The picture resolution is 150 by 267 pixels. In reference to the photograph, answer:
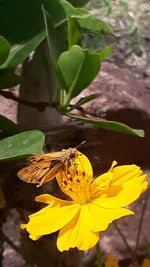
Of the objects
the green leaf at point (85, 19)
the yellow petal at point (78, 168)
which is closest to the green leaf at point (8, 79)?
the green leaf at point (85, 19)

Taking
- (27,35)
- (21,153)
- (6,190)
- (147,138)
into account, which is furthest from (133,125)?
(21,153)

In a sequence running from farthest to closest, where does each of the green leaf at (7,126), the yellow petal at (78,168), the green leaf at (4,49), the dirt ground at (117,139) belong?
the dirt ground at (117,139) < the green leaf at (7,126) < the green leaf at (4,49) < the yellow petal at (78,168)

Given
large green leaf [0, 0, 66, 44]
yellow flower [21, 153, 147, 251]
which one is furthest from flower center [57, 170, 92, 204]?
large green leaf [0, 0, 66, 44]

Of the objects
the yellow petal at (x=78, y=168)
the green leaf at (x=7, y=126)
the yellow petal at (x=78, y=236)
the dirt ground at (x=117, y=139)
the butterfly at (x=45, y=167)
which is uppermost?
the butterfly at (x=45, y=167)

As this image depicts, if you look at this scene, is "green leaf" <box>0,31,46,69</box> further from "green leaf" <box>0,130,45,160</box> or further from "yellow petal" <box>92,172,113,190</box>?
"yellow petal" <box>92,172,113,190</box>

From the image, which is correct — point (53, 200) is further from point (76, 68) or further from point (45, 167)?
point (76, 68)

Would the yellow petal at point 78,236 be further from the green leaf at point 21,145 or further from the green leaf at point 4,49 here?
the green leaf at point 4,49

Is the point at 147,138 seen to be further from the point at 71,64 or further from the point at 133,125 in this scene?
the point at 71,64
